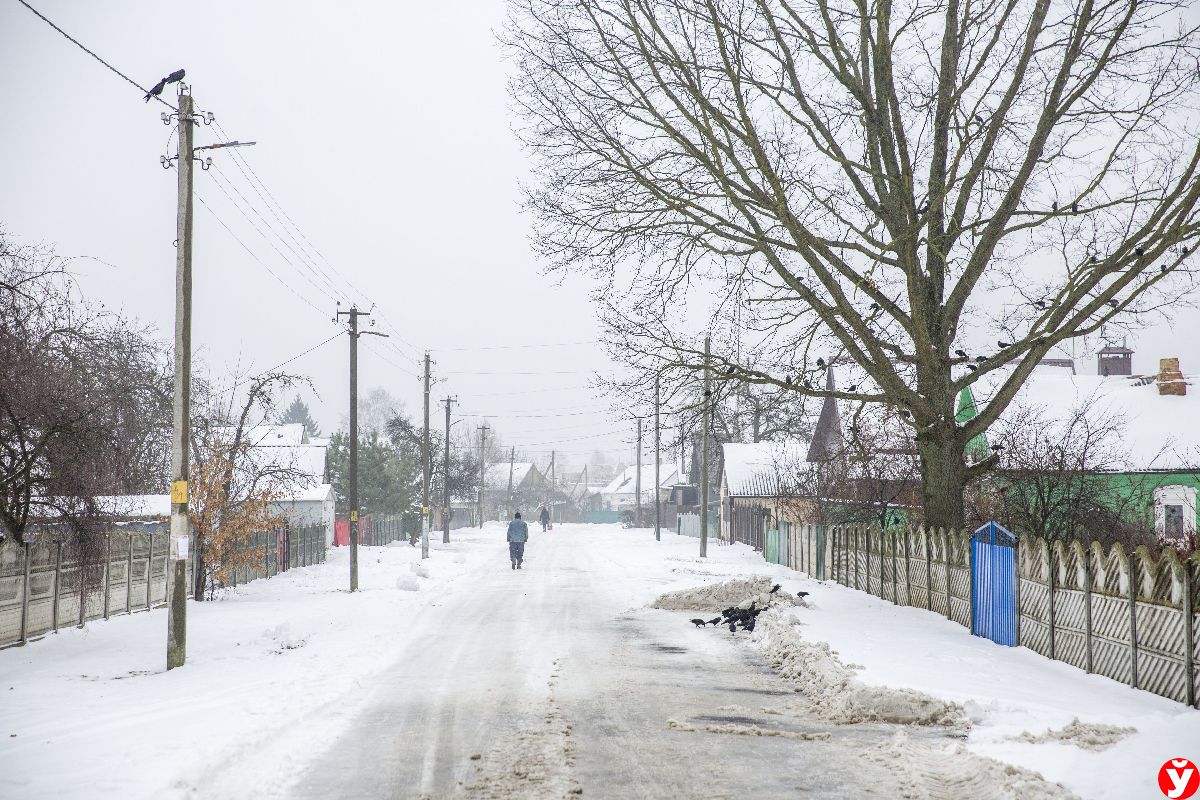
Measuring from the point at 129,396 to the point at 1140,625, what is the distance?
63.6ft

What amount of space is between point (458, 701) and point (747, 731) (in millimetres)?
3012

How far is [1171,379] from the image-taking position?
30.9 meters

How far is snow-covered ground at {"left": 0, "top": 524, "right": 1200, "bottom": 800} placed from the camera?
251 inches

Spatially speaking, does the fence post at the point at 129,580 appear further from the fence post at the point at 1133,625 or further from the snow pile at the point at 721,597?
the fence post at the point at 1133,625

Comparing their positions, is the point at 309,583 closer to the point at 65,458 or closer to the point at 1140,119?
the point at 65,458

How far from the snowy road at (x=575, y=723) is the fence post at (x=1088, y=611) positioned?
11.0 ft

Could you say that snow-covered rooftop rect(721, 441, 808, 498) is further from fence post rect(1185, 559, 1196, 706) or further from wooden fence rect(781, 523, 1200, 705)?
fence post rect(1185, 559, 1196, 706)

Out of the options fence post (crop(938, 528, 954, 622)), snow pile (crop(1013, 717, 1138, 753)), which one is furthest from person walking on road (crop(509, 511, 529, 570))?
snow pile (crop(1013, 717, 1138, 753))

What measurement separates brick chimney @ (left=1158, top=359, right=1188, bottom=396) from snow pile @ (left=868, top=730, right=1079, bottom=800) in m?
29.2

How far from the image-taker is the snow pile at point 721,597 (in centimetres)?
1803

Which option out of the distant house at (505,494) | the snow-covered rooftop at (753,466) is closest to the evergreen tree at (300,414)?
the distant house at (505,494)

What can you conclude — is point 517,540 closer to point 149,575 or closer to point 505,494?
point 149,575

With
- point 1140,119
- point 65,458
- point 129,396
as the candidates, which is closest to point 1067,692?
point 1140,119

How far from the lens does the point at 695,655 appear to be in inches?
493
